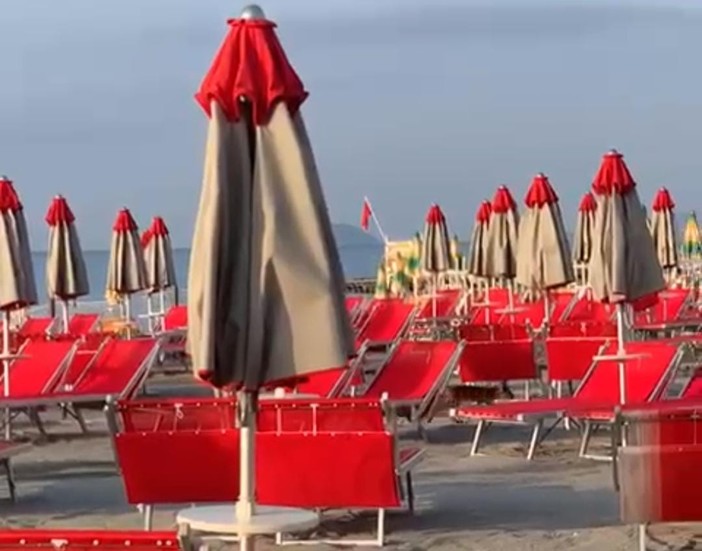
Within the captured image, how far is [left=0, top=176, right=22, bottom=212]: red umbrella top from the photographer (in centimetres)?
1274

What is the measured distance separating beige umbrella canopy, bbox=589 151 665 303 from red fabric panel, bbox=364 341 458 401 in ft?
3.66

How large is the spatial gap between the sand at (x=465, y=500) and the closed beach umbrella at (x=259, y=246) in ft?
6.78

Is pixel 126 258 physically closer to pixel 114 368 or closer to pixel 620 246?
pixel 114 368

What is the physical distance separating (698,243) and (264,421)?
82.3 feet

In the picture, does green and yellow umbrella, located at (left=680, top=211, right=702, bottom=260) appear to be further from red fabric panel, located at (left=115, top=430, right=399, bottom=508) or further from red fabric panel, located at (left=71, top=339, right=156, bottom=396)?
red fabric panel, located at (left=115, top=430, right=399, bottom=508)

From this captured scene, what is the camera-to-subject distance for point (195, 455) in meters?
7.52

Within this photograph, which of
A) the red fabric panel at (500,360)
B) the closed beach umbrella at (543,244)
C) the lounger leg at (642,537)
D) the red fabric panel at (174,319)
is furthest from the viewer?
the red fabric panel at (174,319)

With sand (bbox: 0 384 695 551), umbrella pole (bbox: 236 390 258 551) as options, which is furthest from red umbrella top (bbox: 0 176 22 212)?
umbrella pole (bbox: 236 390 258 551)

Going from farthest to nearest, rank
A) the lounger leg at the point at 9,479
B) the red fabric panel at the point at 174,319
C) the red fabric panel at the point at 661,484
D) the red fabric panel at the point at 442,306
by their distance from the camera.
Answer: the red fabric panel at the point at 442,306 < the red fabric panel at the point at 174,319 < the lounger leg at the point at 9,479 < the red fabric panel at the point at 661,484

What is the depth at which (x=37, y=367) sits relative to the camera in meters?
12.2

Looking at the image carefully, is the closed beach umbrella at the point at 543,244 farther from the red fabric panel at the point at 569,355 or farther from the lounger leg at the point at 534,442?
the lounger leg at the point at 534,442

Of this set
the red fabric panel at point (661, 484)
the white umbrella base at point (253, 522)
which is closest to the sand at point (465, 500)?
the red fabric panel at point (661, 484)

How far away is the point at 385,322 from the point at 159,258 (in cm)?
549

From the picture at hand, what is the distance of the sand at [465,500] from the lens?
765cm
